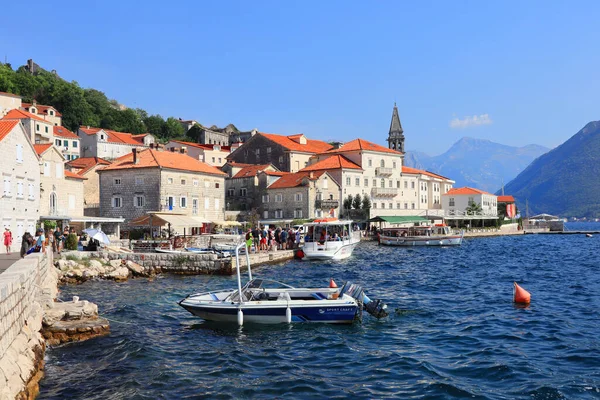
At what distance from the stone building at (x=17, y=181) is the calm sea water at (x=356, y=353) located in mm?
9600

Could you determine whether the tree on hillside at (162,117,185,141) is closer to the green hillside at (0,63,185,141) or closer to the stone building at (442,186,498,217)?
the green hillside at (0,63,185,141)

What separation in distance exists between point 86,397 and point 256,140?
70831mm

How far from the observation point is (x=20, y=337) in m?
11.3

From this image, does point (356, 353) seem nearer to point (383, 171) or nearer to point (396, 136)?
point (383, 171)

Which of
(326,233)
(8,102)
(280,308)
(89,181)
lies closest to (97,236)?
(280,308)

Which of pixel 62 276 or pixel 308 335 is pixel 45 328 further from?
pixel 62 276

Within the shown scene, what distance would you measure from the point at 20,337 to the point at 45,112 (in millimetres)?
85524

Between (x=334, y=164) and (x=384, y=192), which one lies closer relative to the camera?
(x=334, y=164)

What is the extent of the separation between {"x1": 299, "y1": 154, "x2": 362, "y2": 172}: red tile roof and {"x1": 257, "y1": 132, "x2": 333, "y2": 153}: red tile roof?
20.2 feet

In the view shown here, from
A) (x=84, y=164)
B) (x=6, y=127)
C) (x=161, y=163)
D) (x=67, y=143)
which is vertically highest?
(x=67, y=143)

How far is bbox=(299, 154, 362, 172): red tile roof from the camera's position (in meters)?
70.1

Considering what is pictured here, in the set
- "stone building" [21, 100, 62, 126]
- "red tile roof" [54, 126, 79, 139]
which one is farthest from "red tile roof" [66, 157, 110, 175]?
"stone building" [21, 100, 62, 126]

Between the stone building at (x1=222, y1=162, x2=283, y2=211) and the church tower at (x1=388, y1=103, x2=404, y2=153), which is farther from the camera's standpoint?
the church tower at (x1=388, y1=103, x2=404, y2=153)

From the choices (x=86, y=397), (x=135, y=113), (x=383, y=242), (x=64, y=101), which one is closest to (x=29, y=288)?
(x=86, y=397)
